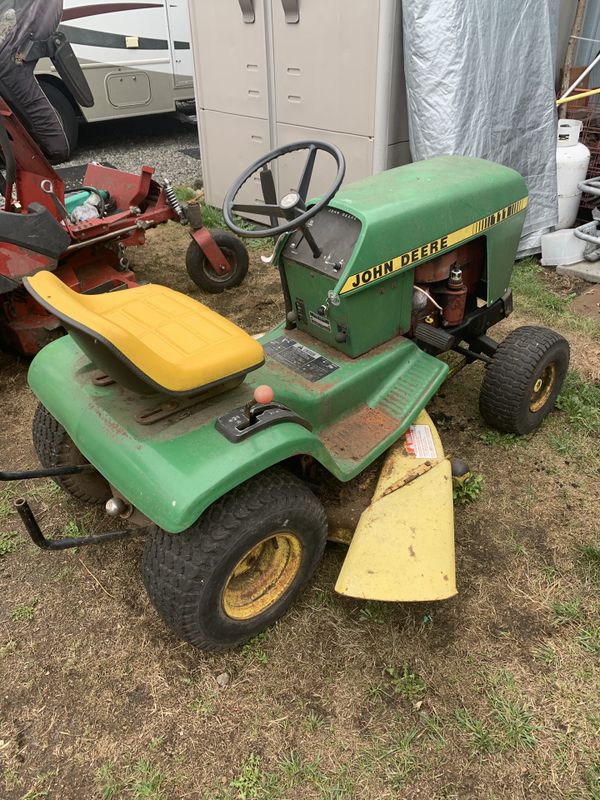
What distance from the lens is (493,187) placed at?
266 centimetres

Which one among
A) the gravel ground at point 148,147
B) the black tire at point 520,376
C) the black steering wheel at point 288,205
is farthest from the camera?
the gravel ground at point 148,147

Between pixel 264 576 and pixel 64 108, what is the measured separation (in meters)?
7.23

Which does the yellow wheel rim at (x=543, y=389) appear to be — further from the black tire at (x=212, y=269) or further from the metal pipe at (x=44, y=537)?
the black tire at (x=212, y=269)

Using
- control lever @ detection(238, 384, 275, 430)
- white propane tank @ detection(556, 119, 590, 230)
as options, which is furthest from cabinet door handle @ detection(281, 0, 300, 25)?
control lever @ detection(238, 384, 275, 430)

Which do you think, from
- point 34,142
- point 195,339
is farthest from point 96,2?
point 195,339

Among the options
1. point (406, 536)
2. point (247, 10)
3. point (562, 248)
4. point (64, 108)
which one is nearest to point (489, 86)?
point (562, 248)

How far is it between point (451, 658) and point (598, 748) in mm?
464

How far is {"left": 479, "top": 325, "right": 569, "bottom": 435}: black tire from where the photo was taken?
2707 mm

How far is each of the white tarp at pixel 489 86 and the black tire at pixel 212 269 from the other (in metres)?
1.42

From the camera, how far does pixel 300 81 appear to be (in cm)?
462

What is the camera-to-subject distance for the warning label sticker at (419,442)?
2412 mm

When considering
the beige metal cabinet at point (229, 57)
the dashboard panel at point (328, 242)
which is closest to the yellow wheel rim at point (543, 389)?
the dashboard panel at point (328, 242)

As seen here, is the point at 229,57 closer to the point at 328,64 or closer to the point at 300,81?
the point at 300,81

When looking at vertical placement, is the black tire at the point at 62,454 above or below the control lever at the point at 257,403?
below
